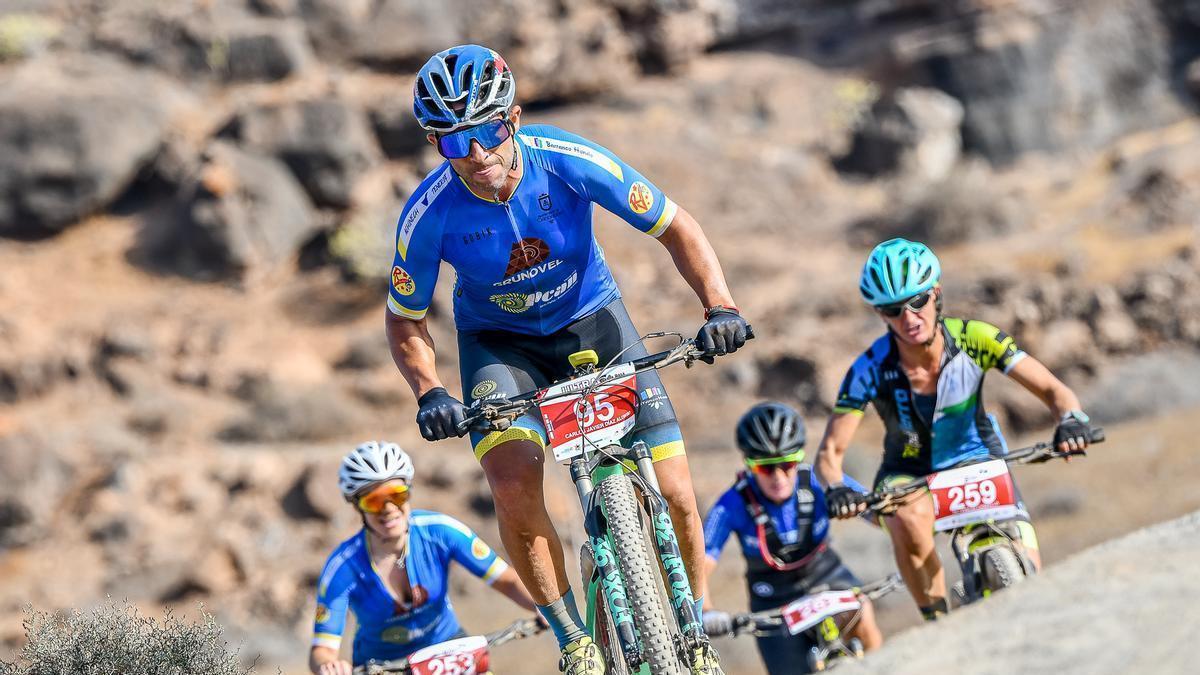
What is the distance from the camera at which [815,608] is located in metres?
7.55

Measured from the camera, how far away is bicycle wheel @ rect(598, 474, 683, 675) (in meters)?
5.22

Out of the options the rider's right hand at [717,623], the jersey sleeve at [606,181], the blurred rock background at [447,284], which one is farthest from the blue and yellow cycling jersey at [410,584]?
the blurred rock background at [447,284]

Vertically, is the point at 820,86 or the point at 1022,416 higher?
the point at 820,86

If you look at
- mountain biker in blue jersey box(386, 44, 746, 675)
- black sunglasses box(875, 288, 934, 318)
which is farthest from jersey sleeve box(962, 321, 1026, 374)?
mountain biker in blue jersey box(386, 44, 746, 675)

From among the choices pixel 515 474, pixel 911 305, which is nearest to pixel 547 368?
pixel 515 474

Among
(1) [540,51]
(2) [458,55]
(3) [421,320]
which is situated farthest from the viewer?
(1) [540,51]

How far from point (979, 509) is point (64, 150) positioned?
2053 cm

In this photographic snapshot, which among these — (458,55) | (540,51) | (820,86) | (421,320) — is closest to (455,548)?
(421,320)

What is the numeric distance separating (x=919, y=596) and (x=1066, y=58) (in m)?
23.5

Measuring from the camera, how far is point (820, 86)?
30.0 meters

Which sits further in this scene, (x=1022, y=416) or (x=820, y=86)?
(x=820, y=86)

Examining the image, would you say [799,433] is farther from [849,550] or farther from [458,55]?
[849,550]

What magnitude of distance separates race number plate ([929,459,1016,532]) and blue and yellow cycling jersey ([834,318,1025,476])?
12.0 inches

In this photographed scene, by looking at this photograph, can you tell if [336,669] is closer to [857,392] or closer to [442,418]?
[442,418]
